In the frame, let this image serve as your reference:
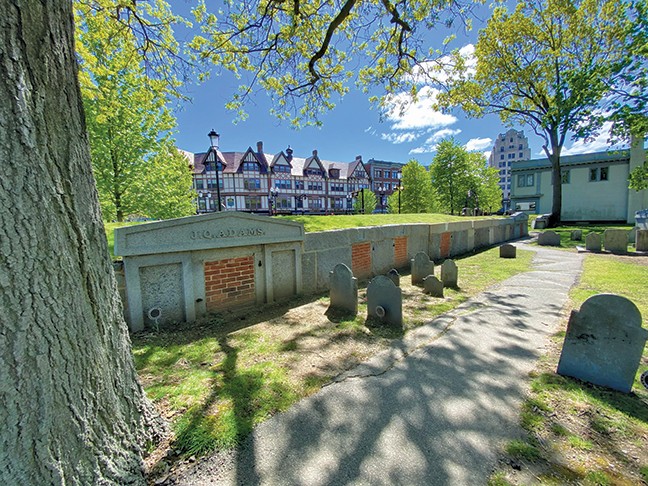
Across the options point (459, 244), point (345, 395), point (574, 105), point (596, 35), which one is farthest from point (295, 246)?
point (596, 35)

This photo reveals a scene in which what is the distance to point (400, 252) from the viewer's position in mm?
9352

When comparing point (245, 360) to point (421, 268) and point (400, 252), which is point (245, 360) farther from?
point (400, 252)

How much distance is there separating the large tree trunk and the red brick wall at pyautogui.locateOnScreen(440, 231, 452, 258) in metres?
11.5

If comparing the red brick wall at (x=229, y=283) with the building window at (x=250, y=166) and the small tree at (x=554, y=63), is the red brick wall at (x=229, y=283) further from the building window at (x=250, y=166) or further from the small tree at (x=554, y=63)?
the building window at (x=250, y=166)

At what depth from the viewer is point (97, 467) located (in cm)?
169

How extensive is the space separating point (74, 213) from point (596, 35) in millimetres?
28464

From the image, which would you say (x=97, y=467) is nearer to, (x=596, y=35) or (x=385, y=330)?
(x=385, y=330)

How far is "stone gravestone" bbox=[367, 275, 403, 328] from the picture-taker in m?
4.57

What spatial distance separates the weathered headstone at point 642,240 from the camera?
→ 11.8m

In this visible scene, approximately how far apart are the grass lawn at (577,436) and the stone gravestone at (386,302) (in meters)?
1.90

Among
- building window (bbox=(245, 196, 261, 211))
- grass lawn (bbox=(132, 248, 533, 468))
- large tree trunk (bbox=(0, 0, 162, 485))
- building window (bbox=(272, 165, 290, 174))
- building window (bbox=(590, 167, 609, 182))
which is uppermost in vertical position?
building window (bbox=(272, 165, 290, 174))

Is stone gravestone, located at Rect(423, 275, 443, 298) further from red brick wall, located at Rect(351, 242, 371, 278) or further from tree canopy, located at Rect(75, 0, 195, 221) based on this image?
tree canopy, located at Rect(75, 0, 195, 221)

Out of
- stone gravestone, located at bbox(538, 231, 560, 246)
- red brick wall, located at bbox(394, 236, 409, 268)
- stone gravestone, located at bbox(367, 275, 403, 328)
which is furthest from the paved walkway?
stone gravestone, located at bbox(538, 231, 560, 246)

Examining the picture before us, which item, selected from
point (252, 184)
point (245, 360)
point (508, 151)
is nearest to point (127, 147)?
point (245, 360)
